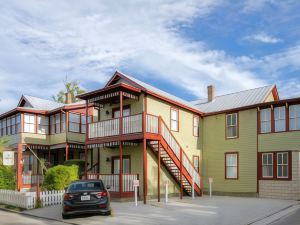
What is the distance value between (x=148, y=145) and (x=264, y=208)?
7889 mm

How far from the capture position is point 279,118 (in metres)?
23.6

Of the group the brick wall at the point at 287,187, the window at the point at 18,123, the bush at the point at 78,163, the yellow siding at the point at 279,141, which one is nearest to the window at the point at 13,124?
the window at the point at 18,123

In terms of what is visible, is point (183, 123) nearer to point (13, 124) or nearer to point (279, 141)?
point (279, 141)

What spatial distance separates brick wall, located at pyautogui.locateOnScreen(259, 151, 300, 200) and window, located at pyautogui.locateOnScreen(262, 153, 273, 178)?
1.70 ft

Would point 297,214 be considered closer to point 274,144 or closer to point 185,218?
point 185,218

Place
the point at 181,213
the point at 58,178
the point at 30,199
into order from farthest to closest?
the point at 58,178 → the point at 30,199 → the point at 181,213

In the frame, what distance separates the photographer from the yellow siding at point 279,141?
2261 centimetres

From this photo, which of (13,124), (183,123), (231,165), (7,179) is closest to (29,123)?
(13,124)

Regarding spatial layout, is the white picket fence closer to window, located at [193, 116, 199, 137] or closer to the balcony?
the balcony

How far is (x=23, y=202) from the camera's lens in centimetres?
1938

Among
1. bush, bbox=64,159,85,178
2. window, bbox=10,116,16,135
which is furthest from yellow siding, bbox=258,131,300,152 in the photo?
window, bbox=10,116,16,135

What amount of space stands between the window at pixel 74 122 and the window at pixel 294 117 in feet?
53.8

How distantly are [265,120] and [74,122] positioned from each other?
14.9 meters

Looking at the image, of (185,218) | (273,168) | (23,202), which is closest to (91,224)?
(185,218)
